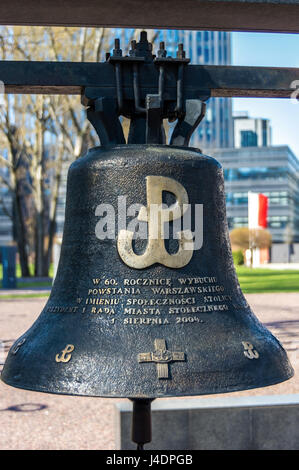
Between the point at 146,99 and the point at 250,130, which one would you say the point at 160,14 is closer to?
the point at 146,99

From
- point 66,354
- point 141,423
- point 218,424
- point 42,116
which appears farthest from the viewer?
point 42,116

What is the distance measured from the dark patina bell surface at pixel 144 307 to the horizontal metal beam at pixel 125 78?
23 cm

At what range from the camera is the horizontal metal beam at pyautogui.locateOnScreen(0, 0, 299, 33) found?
245cm

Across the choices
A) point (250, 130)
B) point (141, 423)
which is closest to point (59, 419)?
point (141, 423)

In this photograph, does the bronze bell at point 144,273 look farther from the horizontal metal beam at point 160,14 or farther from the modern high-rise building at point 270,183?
the modern high-rise building at point 270,183

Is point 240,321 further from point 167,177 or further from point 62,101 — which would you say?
point 62,101

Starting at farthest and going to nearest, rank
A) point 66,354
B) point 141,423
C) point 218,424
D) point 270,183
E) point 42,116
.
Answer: point 270,183
point 42,116
point 218,424
point 141,423
point 66,354

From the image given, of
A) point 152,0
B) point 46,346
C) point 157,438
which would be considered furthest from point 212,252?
point 157,438

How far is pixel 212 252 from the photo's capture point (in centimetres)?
236

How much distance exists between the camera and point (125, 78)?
2238mm

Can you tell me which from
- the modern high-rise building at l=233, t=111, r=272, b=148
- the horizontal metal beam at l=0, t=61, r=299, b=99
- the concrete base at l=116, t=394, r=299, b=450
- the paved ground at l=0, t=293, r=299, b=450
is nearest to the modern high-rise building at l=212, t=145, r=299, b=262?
the modern high-rise building at l=233, t=111, r=272, b=148

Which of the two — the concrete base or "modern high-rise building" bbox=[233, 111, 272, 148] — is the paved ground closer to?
the concrete base

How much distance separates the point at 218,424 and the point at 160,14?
3196 mm

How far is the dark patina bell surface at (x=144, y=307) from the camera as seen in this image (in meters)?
2.01
